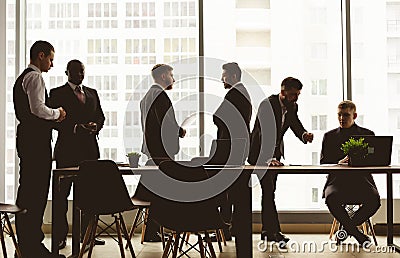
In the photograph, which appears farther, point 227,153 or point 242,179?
point 227,153

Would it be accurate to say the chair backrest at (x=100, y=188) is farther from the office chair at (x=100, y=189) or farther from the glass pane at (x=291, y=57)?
the glass pane at (x=291, y=57)

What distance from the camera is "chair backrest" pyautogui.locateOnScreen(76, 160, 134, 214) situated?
4.91m

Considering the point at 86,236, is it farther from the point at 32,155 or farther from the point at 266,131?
the point at 266,131

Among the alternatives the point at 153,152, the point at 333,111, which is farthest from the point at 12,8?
the point at 333,111

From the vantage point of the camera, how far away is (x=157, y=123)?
6.02 meters

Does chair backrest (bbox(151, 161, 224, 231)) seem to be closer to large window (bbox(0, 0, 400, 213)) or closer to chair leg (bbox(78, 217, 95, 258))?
chair leg (bbox(78, 217, 95, 258))

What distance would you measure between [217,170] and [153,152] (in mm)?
1552

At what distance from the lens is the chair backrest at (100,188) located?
16.1 ft

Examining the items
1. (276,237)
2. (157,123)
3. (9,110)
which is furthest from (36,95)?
(276,237)

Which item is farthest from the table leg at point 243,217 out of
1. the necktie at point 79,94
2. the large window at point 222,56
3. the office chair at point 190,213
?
the large window at point 222,56

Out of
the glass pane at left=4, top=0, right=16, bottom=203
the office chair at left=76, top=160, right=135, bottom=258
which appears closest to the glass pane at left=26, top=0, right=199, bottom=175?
the glass pane at left=4, top=0, right=16, bottom=203

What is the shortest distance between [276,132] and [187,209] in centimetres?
194

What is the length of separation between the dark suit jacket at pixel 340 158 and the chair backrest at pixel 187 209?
174 centimetres

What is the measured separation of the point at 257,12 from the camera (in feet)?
24.0
